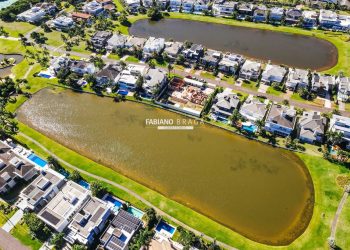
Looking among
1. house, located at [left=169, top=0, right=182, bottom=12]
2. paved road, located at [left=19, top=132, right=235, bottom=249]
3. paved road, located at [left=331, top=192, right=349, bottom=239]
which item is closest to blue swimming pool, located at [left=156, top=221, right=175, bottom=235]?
paved road, located at [left=19, top=132, right=235, bottom=249]

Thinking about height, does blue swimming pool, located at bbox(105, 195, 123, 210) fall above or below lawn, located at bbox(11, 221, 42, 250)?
above

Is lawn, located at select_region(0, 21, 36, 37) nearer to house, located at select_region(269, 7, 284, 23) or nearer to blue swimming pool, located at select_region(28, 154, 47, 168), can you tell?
blue swimming pool, located at select_region(28, 154, 47, 168)

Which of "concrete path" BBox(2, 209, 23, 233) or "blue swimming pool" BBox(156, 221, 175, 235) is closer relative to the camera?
"blue swimming pool" BBox(156, 221, 175, 235)

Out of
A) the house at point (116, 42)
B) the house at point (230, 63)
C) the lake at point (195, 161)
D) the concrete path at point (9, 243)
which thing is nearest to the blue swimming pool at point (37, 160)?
the lake at point (195, 161)

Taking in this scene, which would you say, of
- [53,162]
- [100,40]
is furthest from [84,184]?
[100,40]

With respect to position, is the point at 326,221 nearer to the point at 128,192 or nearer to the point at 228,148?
the point at 228,148

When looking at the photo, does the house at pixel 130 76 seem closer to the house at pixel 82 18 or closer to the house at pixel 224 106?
the house at pixel 224 106
